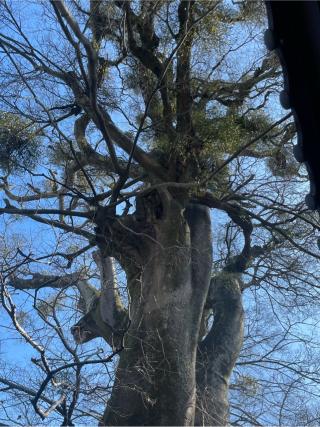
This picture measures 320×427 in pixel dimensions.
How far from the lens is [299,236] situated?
8078mm

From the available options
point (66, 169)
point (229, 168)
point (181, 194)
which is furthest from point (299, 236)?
point (66, 169)

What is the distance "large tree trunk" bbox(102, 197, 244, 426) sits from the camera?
5.32m

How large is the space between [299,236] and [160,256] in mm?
2626

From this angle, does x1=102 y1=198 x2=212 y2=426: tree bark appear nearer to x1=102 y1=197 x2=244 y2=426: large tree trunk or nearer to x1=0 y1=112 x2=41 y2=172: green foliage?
x1=102 y1=197 x2=244 y2=426: large tree trunk

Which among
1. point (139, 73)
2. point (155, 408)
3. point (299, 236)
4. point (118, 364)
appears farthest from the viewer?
point (299, 236)

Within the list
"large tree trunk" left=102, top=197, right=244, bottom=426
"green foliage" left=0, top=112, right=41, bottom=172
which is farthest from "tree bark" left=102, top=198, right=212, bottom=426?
"green foliage" left=0, top=112, right=41, bottom=172

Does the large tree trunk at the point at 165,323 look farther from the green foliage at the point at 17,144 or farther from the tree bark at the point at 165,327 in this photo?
the green foliage at the point at 17,144

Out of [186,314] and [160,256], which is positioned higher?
[160,256]

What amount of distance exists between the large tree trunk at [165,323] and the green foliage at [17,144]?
1.89 meters

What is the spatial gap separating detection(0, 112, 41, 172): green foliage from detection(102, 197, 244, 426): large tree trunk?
1.89 metres

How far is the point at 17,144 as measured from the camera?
7430mm

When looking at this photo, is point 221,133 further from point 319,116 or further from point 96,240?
point 319,116

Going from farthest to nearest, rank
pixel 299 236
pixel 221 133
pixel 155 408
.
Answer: pixel 299 236 → pixel 221 133 → pixel 155 408

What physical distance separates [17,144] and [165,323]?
3.21m
